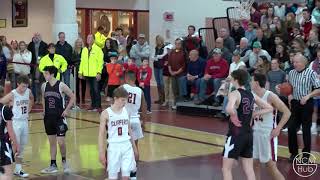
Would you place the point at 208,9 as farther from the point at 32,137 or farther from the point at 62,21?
the point at 32,137

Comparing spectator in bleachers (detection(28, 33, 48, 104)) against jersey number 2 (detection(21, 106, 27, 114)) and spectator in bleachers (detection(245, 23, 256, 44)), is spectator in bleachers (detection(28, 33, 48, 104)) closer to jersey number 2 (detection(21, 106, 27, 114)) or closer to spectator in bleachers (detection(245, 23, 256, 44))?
spectator in bleachers (detection(245, 23, 256, 44))

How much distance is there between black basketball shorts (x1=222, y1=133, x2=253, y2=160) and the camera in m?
8.35

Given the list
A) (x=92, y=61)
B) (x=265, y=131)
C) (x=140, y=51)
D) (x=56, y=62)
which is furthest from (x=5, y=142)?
(x=140, y=51)

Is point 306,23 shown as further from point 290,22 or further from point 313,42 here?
point 313,42

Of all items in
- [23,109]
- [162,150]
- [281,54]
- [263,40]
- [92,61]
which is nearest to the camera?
[23,109]

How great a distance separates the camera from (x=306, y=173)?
11.2 m

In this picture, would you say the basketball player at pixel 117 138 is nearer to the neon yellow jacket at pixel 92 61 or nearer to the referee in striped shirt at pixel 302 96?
the referee in striped shirt at pixel 302 96

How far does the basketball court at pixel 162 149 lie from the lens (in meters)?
11.1

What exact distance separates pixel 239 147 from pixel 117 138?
1686 millimetres

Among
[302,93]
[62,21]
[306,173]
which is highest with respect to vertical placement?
[62,21]

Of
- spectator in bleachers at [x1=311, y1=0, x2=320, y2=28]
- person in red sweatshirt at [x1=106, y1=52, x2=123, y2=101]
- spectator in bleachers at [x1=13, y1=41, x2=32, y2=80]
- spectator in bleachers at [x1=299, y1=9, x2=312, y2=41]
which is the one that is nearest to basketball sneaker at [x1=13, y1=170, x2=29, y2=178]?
person in red sweatshirt at [x1=106, y1=52, x2=123, y2=101]

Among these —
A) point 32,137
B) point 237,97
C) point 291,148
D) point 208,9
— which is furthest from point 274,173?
point 208,9

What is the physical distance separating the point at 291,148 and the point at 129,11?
18.4 metres

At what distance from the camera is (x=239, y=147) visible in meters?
8.37
